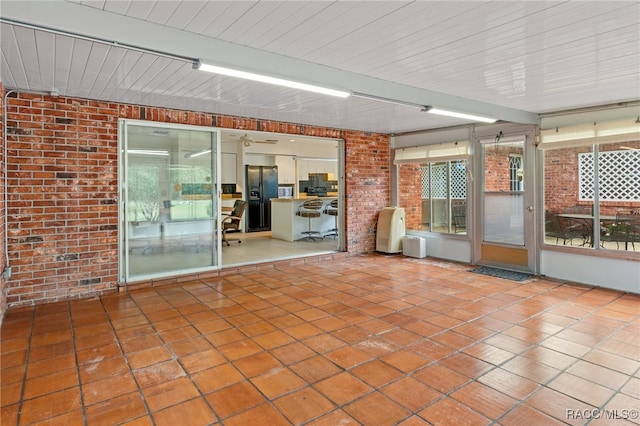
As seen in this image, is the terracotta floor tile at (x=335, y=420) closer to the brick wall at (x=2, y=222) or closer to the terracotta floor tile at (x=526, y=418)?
the terracotta floor tile at (x=526, y=418)

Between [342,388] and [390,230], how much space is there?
474cm

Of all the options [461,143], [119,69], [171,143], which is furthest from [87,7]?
[461,143]

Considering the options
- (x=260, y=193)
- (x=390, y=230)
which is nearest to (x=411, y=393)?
(x=390, y=230)

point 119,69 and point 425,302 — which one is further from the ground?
point 119,69

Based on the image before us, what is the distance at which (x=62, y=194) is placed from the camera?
13.7 ft

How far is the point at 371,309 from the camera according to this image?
150 inches

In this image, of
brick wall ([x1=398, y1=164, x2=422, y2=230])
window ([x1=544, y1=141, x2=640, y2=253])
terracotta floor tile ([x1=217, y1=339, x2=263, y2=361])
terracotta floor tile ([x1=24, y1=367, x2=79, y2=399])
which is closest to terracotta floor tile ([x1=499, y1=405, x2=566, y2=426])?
terracotta floor tile ([x1=217, y1=339, x2=263, y2=361])

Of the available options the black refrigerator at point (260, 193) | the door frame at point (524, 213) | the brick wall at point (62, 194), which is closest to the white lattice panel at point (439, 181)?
the door frame at point (524, 213)

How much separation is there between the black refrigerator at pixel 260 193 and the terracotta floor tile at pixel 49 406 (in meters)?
7.98

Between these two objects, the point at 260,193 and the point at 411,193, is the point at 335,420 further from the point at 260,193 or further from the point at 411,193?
the point at 260,193

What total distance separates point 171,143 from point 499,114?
441 cm

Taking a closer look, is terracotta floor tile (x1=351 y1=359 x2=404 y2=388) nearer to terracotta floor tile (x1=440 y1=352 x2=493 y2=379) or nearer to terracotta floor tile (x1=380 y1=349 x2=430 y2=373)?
terracotta floor tile (x1=380 y1=349 x2=430 y2=373)

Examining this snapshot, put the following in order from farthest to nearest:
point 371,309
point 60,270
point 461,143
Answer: point 461,143 → point 60,270 → point 371,309

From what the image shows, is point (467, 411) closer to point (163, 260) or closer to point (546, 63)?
point (546, 63)
